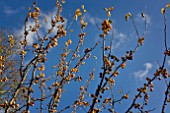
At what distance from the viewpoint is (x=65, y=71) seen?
4.79 m

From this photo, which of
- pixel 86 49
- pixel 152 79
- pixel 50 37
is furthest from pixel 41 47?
pixel 152 79

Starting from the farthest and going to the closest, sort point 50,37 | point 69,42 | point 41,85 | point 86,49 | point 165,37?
1. point 69,42
2. point 86,49
3. point 50,37
4. point 41,85
5. point 165,37

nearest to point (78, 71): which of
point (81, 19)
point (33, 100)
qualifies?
point (81, 19)

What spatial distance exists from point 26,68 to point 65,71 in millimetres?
818

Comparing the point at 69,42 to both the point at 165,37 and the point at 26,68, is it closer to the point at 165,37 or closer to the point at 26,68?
the point at 26,68

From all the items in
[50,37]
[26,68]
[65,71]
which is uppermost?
[50,37]

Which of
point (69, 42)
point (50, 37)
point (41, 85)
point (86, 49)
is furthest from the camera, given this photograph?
point (69, 42)

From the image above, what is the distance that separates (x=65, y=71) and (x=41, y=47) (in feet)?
1.95

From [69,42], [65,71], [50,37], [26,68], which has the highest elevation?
[69,42]

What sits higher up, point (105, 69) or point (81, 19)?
point (81, 19)

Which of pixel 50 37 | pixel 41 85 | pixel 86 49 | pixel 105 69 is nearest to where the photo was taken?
pixel 105 69

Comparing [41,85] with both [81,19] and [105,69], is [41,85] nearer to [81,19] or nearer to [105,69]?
[105,69]

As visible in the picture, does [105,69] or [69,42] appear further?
[69,42]

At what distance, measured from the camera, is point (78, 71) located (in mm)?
5367
